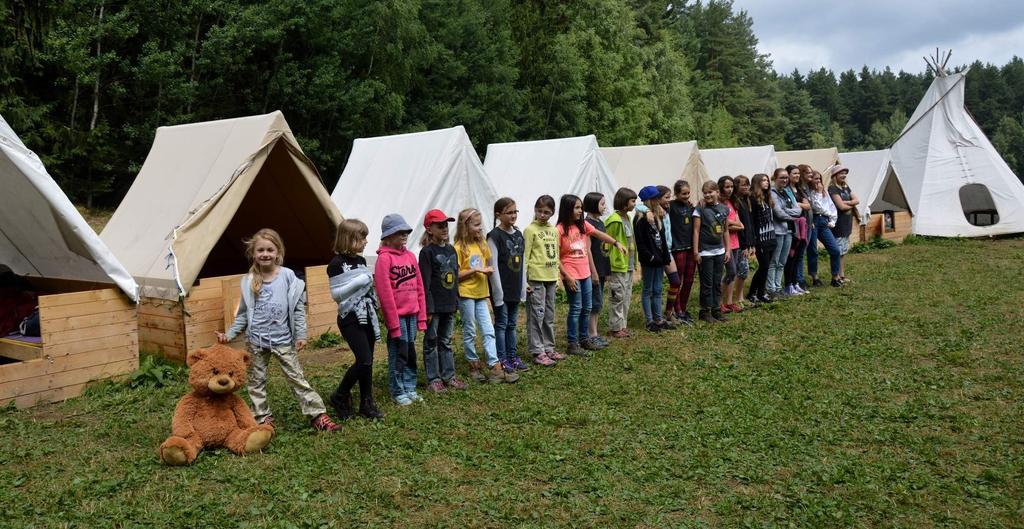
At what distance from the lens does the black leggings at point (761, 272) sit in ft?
31.6

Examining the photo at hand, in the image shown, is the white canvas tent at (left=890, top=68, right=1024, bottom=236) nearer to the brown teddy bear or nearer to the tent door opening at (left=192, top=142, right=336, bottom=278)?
the tent door opening at (left=192, top=142, right=336, bottom=278)

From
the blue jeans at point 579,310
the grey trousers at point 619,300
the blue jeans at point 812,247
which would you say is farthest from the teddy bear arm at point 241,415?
the blue jeans at point 812,247

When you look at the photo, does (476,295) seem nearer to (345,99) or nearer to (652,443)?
(652,443)

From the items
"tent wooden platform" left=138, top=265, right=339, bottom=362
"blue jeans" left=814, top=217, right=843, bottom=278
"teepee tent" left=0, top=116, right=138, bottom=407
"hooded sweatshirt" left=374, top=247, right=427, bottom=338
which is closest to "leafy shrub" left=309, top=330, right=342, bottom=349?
"tent wooden platform" left=138, top=265, right=339, bottom=362

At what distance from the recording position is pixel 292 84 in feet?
69.2

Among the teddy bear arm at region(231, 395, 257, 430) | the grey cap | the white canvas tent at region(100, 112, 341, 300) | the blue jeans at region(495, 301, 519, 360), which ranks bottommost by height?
the teddy bear arm at region(231, 395, 257, 430)

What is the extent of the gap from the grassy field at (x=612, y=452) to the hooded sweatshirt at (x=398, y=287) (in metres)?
0.66

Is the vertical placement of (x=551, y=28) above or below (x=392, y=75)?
above

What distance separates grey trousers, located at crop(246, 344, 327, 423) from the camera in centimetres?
491

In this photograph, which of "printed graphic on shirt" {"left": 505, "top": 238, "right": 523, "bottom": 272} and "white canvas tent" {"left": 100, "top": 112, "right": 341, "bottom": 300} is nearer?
"printed graphic on shirt" {"left": 505, "top": 238, "right": 523, "bottom": 272}

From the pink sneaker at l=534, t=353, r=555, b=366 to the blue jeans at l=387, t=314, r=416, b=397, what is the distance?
5.16ft

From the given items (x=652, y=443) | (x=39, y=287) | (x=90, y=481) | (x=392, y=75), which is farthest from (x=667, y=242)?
(x=392, y=75)

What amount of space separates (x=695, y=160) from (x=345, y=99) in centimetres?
1100

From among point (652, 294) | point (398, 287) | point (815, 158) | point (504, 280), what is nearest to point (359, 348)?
point (398, 287)
